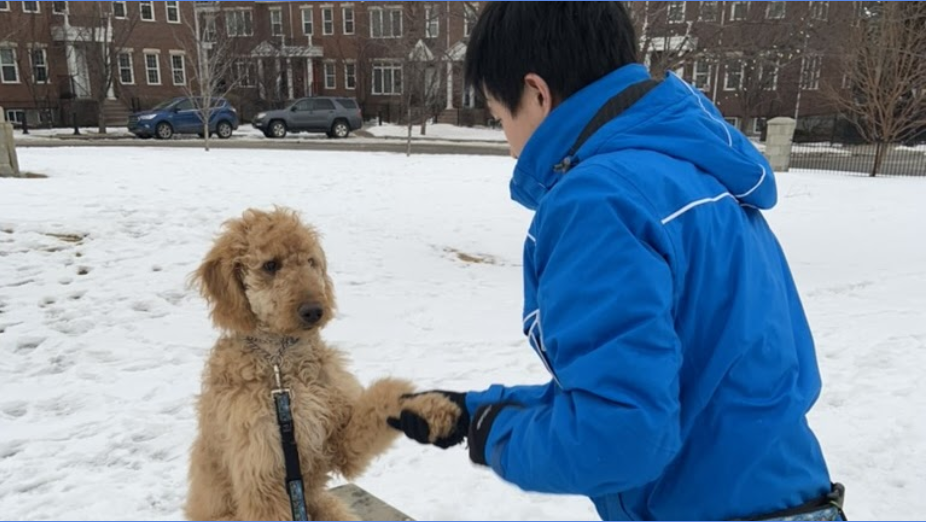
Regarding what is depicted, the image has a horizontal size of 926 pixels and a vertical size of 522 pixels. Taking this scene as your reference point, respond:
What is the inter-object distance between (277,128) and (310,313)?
32.1 metres

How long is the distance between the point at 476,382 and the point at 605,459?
4.27 meters

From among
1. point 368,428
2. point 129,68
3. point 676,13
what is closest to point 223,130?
point 129,68

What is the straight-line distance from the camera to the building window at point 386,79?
149ft

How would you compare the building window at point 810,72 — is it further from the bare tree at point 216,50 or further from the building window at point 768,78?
the bare tree at point 216,50

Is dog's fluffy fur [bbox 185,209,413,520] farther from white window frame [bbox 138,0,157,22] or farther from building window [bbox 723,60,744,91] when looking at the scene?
white window frame [bbox 138,0,157,22]

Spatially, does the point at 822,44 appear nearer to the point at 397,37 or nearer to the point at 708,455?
the point at 397,37

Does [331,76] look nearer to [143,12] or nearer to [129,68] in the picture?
[143,12]

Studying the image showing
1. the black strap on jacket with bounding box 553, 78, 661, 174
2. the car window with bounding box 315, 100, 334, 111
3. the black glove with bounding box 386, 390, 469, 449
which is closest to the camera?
the black strap on jacket with bounding box 553, 78, 661, 174

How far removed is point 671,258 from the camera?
1.18 meters

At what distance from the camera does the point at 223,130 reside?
103 feet

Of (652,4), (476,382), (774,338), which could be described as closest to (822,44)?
(652,4)

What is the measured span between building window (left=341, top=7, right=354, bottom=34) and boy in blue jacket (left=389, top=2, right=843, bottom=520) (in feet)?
152

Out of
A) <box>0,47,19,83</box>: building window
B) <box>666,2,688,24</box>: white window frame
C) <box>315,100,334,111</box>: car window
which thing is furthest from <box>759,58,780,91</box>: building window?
<box>0,47,19,83</box>: building window

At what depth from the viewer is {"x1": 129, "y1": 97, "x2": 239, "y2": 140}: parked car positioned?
30.2m
